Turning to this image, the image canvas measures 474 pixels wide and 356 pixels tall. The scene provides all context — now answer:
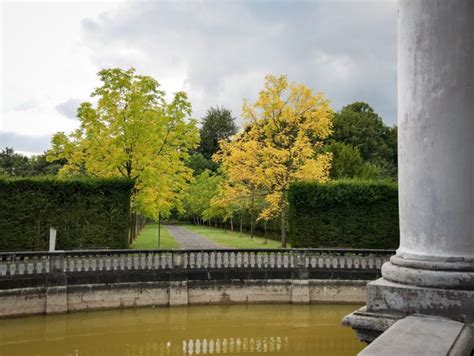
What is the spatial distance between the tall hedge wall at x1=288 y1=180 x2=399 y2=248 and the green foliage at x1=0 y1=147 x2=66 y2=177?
54847mm

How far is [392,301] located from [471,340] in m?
0.65

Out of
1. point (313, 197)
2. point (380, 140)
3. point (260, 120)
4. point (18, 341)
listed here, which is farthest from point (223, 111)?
point (18, 341)

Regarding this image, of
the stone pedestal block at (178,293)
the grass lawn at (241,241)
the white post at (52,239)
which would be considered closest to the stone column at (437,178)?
the stone pedestal block at (178,293)

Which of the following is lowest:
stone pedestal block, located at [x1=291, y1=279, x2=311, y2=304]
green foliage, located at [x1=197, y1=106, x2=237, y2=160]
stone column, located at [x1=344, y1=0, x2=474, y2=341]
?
stone pedestal block, located at [x1=291, y1=279, x2=311, y2=304]

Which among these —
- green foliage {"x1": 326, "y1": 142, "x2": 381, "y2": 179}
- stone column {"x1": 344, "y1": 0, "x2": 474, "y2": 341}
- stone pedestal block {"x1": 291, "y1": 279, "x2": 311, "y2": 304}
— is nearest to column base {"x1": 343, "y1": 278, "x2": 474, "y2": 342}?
stone column {"x1": 344, "y1": 0, "x2": 474, "y2": 341}

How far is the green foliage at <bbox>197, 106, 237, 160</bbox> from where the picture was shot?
76938 millimetres

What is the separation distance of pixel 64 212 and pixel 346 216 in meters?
11.5

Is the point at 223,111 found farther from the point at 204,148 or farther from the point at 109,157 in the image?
the point at 109,157

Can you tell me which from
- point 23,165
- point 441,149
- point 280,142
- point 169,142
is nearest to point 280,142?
point 280,142

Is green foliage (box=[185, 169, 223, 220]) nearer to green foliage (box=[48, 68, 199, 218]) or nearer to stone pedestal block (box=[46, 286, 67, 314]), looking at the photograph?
green foliage (box=[48, 68, 199, 218])

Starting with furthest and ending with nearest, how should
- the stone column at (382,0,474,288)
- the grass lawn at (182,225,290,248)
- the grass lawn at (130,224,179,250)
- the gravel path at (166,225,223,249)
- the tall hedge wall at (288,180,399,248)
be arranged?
1. the gravel path at (166,225,223,249)
2. the grass lawn at (182,225,290,248)
3. the grass lawn at (130,224,179,250)
4. the tall hedge wall at (288,180,399,248)
5. the stone column at (382,0,474,288)

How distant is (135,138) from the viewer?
76.2 feet

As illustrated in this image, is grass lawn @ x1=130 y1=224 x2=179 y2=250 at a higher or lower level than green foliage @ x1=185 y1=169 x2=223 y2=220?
lower

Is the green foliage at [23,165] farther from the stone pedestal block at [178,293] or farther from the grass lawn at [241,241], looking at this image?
the stone pedestal block at [178,293]
